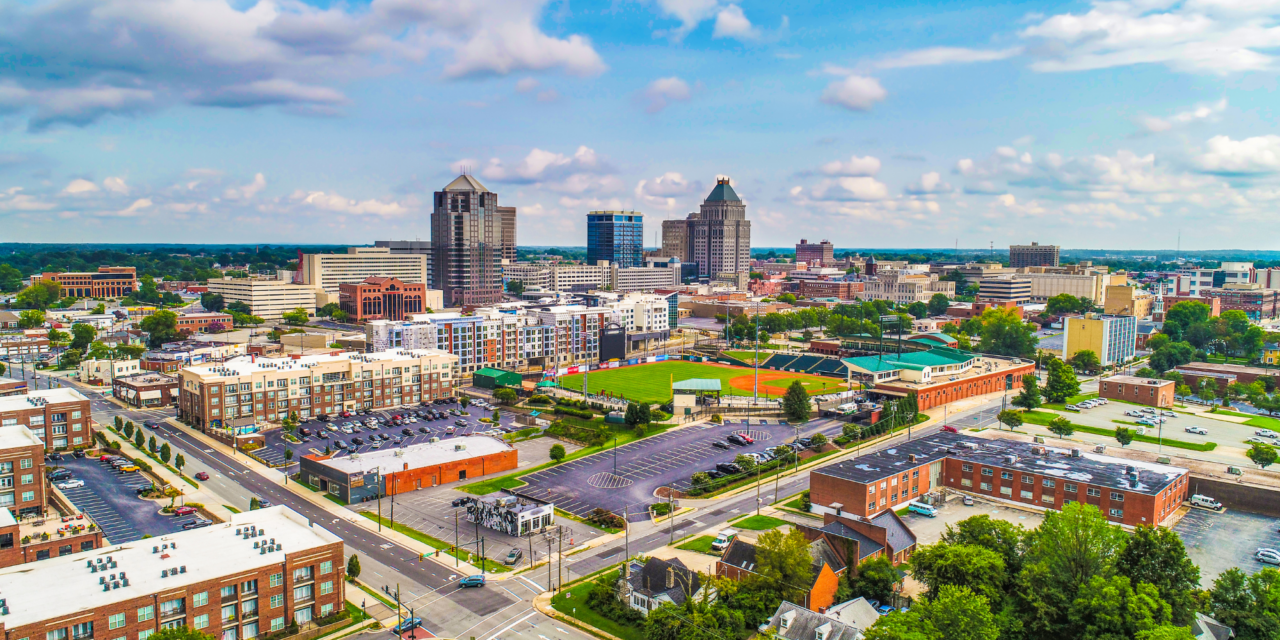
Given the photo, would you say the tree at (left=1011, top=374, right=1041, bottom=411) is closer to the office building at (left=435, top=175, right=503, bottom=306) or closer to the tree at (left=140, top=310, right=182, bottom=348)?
the office building at (left=435, top=175, right=503, bottom=306)

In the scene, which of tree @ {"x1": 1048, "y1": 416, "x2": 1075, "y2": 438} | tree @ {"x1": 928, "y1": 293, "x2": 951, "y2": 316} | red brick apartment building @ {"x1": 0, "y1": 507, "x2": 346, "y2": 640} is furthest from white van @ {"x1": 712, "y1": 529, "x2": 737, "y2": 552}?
tree @ {"x1": 928, "y1": 293, "x2": 951, "y2": 316}

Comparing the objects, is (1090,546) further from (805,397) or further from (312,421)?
(312,421)

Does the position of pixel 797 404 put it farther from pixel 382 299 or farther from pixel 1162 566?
pixel 382 299

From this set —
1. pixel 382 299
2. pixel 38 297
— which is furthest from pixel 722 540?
pixel 38 297

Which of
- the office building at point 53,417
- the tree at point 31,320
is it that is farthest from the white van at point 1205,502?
the tree at point 31,320

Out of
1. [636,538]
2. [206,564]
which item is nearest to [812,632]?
[636,538]

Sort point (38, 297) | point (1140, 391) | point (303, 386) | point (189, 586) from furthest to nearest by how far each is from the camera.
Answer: point (38, 297) < point (1140, 391) < point (303, 386) < point (189, 586)

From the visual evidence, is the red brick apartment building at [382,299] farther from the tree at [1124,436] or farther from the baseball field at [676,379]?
the tree at [1124,436]
